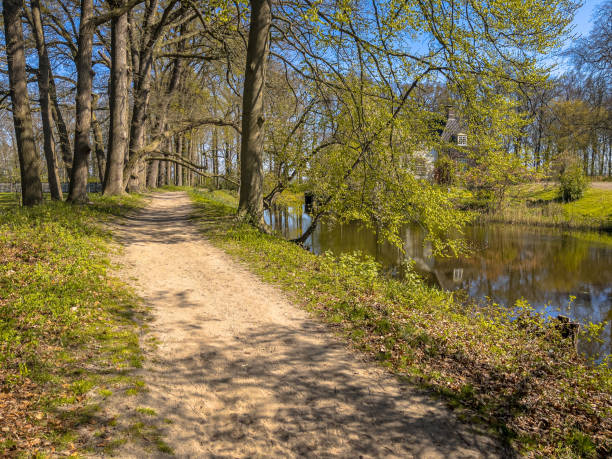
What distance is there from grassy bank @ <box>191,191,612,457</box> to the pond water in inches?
186

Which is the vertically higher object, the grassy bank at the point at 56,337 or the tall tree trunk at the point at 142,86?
the tall tree trunk at the point at 142,86

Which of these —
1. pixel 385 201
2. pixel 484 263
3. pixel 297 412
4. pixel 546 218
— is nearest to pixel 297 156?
pixel 385 201

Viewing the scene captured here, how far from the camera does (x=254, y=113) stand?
1109 centimetres

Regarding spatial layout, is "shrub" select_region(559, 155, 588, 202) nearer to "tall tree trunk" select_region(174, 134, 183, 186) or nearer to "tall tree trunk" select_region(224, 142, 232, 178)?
"tall tree trunk" select_region(224, 142, 232, 178)

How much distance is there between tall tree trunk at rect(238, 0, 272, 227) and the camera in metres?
10.6

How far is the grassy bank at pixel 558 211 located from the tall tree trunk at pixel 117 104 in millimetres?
22439

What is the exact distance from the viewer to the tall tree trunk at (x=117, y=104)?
14.5 meters

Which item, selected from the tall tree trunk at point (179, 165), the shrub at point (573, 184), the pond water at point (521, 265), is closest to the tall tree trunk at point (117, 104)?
the pond water at point (521, 265)

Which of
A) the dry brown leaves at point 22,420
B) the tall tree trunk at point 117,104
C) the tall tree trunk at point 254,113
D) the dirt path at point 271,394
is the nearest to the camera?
the dry brown leaves at point 22,420

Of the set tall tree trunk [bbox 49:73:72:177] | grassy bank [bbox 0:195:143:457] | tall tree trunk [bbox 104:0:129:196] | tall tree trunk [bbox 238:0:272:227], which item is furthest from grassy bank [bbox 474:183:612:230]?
tall tree trunk [bbox 49:73:72:177]

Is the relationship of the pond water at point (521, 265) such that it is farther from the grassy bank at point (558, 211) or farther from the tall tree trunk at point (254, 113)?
the tall tree trunk at point (254, 113)

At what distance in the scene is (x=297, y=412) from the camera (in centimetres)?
377

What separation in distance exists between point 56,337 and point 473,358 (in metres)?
5.33

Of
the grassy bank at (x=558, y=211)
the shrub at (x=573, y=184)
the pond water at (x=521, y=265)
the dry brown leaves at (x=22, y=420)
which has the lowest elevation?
the pond water at (x=521, y=265)
